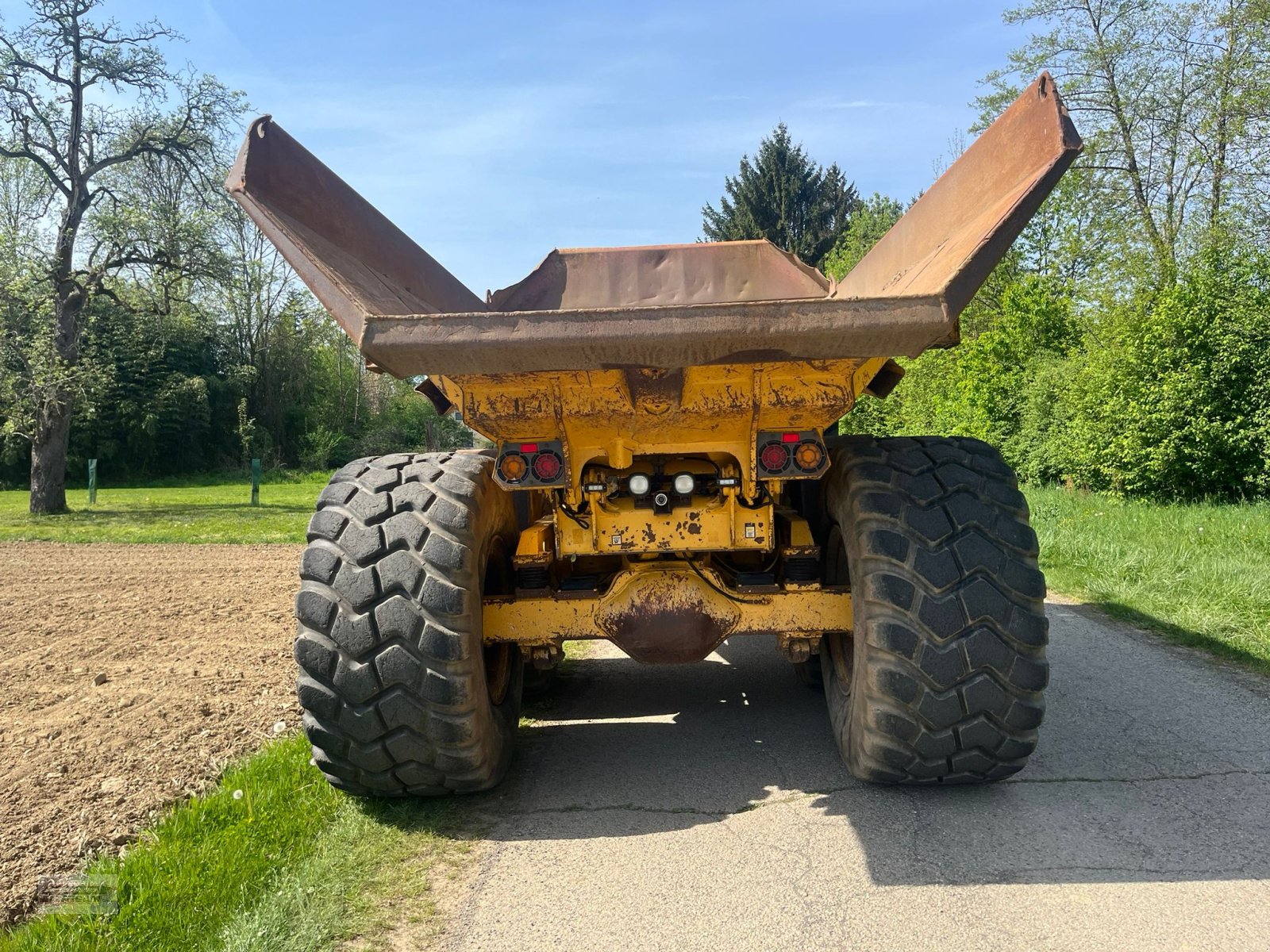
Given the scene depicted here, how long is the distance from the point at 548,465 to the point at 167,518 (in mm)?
17559

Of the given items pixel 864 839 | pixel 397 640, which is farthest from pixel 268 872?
pixel 864 839

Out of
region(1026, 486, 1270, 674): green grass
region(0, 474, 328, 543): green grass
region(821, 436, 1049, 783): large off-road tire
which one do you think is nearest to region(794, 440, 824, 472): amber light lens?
region(821, 436, 1049, 783): large off-road tire

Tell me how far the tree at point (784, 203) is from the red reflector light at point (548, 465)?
125ft

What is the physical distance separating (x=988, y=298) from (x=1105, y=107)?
208 inches

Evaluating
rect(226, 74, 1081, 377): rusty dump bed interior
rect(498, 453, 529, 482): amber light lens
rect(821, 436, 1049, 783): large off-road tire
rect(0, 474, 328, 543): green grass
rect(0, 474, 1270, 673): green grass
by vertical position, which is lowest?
rect(0, 474, 328, 543): green grass

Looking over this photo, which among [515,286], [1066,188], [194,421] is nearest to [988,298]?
[1066,188]

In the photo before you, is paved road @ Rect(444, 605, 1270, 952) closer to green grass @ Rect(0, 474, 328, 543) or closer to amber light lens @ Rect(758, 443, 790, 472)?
amber light lens @ Rect(758, 443, 790, 472)

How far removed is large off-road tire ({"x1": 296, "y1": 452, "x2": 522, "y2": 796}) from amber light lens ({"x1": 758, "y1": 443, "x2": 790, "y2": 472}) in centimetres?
107

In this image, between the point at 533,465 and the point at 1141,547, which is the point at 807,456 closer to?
the point at 533,465

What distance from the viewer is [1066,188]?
2053 centimetres

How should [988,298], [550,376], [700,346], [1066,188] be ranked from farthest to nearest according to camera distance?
[988,298], [1066,188], [550,376], [700,346]

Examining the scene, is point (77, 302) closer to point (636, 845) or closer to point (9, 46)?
point (9, 46)

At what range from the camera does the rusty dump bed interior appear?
2543 mm

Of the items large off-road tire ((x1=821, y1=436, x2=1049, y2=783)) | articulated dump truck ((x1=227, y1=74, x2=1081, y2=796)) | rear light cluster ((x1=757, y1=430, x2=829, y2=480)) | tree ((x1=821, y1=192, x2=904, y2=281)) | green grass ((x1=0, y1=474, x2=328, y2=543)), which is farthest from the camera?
tree ((x1=821, y1=192, x2=904, y2=281))
